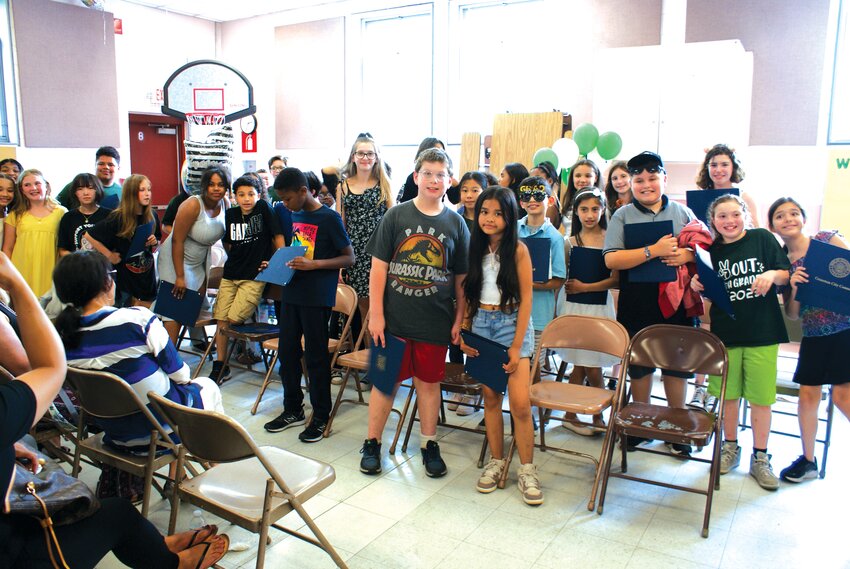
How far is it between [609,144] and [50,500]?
5.22 meters

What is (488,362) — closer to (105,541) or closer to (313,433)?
(313,433)

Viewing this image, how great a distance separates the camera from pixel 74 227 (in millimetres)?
4512

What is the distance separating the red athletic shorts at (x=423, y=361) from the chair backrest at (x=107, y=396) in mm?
1147

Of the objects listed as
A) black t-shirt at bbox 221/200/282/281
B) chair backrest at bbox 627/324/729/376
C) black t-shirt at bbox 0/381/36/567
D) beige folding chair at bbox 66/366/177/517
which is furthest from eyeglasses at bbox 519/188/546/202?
black t-shirt at bbox 0/381/36/567

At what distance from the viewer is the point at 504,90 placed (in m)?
8.17

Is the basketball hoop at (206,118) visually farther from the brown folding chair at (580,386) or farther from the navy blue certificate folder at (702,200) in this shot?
the navy blue certificate folder at (702,200)

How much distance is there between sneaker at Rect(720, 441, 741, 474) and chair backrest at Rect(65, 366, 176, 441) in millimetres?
2614

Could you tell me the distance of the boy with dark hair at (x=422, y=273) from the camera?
3037 millimetres

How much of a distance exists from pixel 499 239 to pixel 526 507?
1.21m

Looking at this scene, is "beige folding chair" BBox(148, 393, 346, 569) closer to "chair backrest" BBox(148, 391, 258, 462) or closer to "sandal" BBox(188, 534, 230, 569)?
"chair backrest" BBox(148, 391, 258, 462)

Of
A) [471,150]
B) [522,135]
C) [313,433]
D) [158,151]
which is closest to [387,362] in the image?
[313,433]

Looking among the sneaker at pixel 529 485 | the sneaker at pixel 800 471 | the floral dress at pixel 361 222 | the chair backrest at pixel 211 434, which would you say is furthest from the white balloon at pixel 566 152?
the chair backrest at pixel 211 434

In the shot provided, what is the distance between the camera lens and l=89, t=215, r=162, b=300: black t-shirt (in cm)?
437

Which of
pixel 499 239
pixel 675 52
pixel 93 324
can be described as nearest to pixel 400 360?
pixel 499 239
